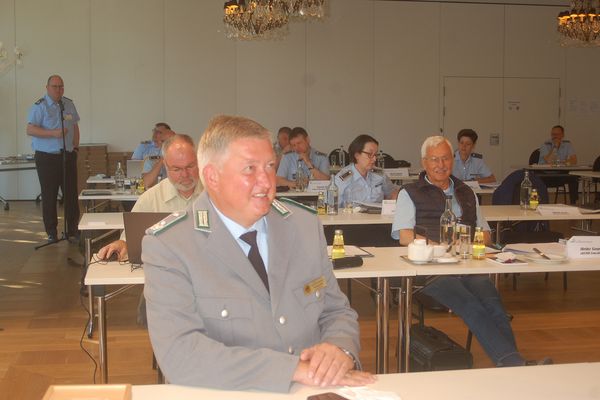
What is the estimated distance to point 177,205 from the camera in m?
4.30

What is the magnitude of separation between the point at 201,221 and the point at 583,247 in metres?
2.47

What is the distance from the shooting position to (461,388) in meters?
1.89

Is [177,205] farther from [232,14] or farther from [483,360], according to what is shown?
[232,14]

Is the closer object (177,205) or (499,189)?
(177,205)

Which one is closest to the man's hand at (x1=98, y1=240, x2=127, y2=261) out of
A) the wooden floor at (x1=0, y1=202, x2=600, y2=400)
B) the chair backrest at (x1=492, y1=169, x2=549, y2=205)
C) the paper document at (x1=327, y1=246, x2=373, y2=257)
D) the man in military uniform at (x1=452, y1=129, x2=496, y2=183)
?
the wooden floor at (x1=0, y1=202, x2=600, y2=400)

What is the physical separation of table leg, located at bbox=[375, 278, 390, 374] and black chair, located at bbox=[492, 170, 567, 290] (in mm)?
2793

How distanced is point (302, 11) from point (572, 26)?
4.34m

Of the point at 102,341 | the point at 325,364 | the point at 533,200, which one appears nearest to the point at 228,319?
the point at 325,364

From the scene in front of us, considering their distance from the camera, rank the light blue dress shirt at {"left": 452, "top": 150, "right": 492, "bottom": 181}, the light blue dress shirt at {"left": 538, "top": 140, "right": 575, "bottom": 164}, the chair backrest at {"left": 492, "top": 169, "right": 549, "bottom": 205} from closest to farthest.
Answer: the chair backrest at {"left": 492, "top": 169, "right": 549, "bottom": 205} → the light blue dress shirt at {"left": 452, "top": 150, "right": 492, "bottom": 181} → the light blue dress shirt at {"left": 538, "top": 140, "right": 575, "bottom": 164}

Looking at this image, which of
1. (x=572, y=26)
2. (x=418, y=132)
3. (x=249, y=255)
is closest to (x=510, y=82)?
(x=418, y=132)

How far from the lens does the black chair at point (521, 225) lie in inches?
245

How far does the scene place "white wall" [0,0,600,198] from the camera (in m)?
13.0

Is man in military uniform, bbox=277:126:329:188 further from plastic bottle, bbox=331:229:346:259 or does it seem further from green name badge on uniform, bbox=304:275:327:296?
green name badge on uniform, bbox=304:275:327:296

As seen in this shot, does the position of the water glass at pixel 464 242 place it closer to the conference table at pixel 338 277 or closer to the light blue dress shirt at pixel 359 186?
the conference table at pixel 338 277
